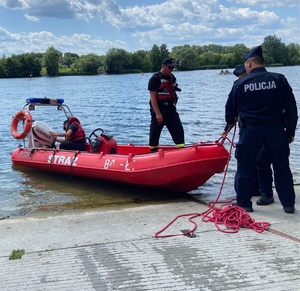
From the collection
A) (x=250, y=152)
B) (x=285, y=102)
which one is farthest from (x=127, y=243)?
(x=285, y=102)

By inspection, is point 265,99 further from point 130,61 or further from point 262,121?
point 130,61

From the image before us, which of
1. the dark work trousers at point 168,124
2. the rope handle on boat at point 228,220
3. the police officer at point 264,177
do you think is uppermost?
the dark work trousers at point 168,124

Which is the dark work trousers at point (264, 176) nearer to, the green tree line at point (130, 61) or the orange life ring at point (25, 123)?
the orange life ring at point (25, 123)

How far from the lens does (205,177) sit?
6500 millimetres

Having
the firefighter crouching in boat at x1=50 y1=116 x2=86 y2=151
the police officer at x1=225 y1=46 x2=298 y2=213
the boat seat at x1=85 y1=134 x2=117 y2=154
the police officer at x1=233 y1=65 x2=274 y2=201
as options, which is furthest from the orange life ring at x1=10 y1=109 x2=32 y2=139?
the police officer at x1=225 y1=46 x2=298 y2=213

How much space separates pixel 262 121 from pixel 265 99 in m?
0.25

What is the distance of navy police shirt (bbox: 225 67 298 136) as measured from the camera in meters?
4.91

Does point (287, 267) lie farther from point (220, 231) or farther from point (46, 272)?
point (46, 272)

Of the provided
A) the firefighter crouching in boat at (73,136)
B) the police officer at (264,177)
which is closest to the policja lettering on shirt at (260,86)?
the police officer at (264,177)

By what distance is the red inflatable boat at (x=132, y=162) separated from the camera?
6.27 m

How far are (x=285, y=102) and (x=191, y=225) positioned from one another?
1697 millimetres

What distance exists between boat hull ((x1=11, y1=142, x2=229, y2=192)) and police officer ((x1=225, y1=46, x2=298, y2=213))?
1.00m

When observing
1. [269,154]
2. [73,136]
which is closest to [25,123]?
[73,136]

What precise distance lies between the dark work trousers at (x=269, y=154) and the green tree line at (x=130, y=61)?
86.5m
